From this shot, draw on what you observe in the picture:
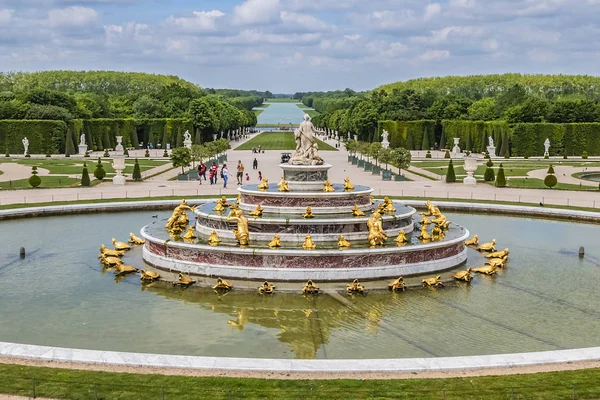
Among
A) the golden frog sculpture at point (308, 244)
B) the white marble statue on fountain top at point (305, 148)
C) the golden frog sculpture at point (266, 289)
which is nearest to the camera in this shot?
the golden frog sculpture at point (266, 289)

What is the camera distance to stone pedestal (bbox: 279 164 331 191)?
3117 cm

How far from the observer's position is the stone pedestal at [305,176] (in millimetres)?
31172

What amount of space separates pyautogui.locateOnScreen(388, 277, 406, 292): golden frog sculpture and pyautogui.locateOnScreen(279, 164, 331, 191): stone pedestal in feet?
30.2

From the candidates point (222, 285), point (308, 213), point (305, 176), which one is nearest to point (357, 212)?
point (308, 213)

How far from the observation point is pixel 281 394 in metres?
13.6

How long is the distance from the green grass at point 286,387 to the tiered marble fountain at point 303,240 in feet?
31.2

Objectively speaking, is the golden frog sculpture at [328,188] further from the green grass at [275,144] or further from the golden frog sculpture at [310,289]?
the green grass at [275,144]

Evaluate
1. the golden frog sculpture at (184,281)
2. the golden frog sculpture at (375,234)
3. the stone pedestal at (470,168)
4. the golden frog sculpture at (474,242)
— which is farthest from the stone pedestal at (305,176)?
the stone pedestal at (470,168)

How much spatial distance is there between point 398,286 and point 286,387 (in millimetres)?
9572

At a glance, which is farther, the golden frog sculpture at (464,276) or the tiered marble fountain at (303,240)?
the golden frog sculpture at (464,276)

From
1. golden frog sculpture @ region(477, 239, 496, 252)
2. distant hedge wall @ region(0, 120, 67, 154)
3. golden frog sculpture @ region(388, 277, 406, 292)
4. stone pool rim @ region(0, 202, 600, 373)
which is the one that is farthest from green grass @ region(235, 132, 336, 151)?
stone pool rim @ region(0, 202, 600, 373)

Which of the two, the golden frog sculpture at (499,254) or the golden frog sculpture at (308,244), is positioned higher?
the golden frog sculpture at (308,244)

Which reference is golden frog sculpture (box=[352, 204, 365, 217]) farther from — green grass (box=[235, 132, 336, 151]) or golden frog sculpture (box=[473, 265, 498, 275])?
green grass (box=[235, 132, 336, 151])

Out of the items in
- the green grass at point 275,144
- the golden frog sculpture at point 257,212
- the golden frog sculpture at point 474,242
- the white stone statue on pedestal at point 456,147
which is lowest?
the golden frog sculpture at point 474,242
